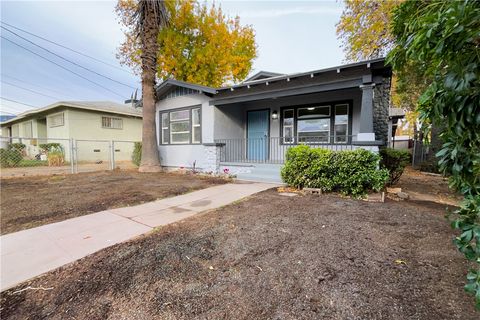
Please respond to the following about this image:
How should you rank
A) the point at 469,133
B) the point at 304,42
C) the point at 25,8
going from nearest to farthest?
the point at 469,133
the point at 25,8
the point at 304,42

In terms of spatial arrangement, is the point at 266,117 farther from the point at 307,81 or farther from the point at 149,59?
the point at 149,59

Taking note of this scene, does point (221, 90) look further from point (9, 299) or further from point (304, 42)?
point (304, 42)

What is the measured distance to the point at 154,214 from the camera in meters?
4.19

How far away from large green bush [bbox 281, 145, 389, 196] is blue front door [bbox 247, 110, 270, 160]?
12.1ft

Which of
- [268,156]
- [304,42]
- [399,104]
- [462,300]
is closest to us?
[462,300]

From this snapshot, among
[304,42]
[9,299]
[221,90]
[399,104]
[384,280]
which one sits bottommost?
[9,299]

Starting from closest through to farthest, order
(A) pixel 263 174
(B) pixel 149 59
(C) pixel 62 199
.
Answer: (C) pixel 62 199 → (A) pixel 263 174 → (B) pixel 149 59

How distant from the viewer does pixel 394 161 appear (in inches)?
248

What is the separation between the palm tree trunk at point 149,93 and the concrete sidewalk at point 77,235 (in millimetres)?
5875

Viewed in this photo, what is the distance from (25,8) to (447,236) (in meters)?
18.8

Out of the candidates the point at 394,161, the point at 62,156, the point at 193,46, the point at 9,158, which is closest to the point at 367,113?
the point at 394,161

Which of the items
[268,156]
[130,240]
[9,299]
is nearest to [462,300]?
[130,240]

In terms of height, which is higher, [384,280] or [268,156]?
[268,156]

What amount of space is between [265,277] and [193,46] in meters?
17.7
